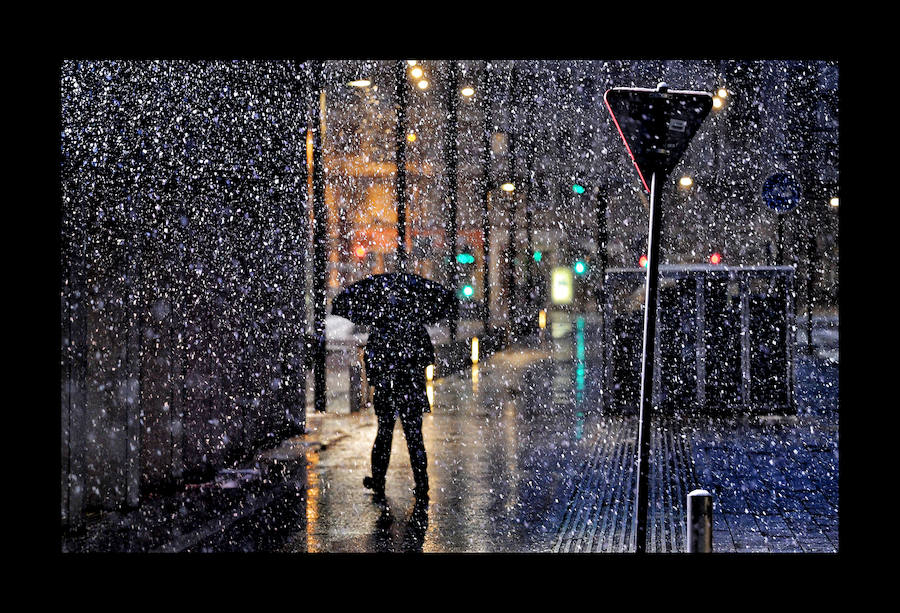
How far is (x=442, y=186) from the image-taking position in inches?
1692

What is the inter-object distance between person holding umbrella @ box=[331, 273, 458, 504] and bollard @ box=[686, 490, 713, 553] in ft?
9.27

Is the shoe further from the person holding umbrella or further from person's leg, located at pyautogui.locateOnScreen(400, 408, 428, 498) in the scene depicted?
person's leg, located at pyautogui.locateOnScreen(400, 408, 428, 498)

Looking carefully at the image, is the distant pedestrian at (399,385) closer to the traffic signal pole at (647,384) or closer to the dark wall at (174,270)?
the dark wall at (174,270)

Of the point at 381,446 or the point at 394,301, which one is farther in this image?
the point at 381,446

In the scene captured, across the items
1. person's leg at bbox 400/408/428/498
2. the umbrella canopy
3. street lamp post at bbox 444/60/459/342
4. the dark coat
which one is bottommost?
person's leg at bbox 400/408/428/498

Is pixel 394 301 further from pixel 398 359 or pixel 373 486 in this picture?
pixel 373 486

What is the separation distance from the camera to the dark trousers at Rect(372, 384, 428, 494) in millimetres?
7305

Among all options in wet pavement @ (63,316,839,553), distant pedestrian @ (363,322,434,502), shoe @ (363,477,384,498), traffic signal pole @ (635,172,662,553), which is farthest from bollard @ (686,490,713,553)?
shoe @ (363,477,384,498)

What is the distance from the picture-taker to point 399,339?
7211 millimetres

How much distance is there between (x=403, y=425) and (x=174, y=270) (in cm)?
249

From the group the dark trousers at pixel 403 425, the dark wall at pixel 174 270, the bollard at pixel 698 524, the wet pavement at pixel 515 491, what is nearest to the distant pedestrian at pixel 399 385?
the dark trousers at pixel 403 425

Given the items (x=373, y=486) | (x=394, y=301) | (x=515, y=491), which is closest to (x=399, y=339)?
(x=394, y=301)
